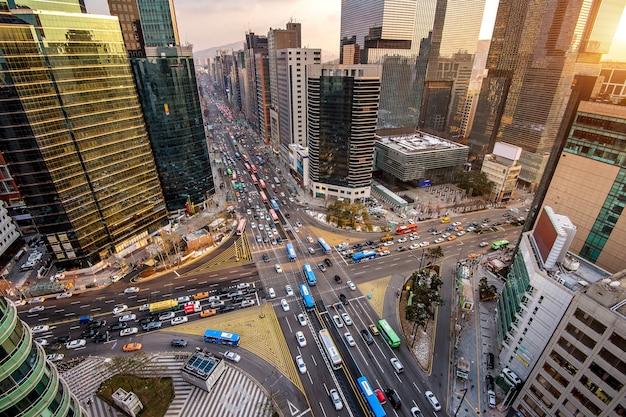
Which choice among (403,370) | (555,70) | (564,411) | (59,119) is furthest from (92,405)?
(555,70)

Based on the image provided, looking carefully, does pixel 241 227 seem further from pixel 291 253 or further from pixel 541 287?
pixel 541 287

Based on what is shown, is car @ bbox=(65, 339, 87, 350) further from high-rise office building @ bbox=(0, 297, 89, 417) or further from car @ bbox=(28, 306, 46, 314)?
high-rise office building @ bbox=(0, 297, 89, 417)

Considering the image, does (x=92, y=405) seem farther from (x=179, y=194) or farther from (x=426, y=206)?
(x=426, y=206)

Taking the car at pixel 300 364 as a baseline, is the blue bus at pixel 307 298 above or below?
above

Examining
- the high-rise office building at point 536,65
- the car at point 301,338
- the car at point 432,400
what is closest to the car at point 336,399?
the car at point 301,338

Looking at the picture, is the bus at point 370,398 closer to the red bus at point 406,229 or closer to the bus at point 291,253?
the bus at point 291,253

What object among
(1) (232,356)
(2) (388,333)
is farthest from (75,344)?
(2) (388,333)

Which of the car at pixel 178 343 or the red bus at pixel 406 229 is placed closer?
the car at pixel 178 343
